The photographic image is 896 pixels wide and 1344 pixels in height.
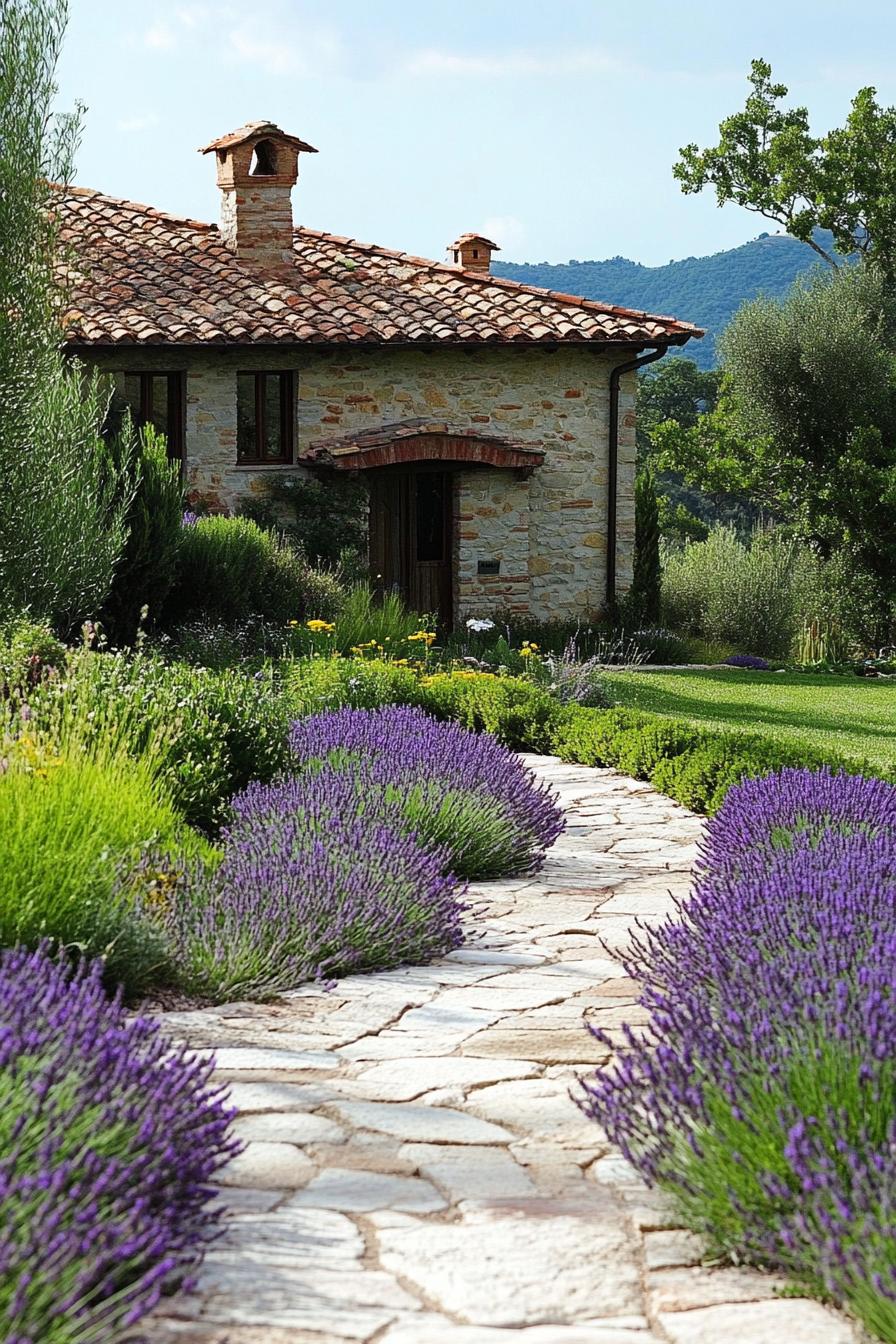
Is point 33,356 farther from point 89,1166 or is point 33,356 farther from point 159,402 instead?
point 89,1166

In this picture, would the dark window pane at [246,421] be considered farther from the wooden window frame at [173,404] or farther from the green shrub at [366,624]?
the green shrub at [366,624]

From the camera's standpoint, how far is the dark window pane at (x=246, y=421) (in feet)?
59.1

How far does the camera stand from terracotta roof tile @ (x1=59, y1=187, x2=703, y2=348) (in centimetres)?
1745

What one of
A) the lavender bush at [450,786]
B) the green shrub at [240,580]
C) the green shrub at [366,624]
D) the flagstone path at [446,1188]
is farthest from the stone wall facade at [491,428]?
the flagstone path at [446,1188]

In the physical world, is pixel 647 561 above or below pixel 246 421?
below

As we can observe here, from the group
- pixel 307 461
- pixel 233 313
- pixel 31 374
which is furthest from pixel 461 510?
pixel 31 374

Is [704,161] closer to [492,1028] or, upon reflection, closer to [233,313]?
[233,313]

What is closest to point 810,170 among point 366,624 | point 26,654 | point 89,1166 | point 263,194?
point 263,194

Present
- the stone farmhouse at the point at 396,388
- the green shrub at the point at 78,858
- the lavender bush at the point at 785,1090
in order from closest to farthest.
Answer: the lavender bush at the point at 785,1090, the green shrub at the point at 78,858, the stone farmhouse at the point at 396,388

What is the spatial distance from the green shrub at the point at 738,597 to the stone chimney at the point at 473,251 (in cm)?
494

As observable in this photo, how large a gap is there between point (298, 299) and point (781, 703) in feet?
25.8

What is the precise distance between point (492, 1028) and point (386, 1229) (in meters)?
1.44

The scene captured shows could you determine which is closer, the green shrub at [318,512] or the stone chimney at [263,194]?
the green shrub at [318,512]

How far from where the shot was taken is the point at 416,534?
1859cm
